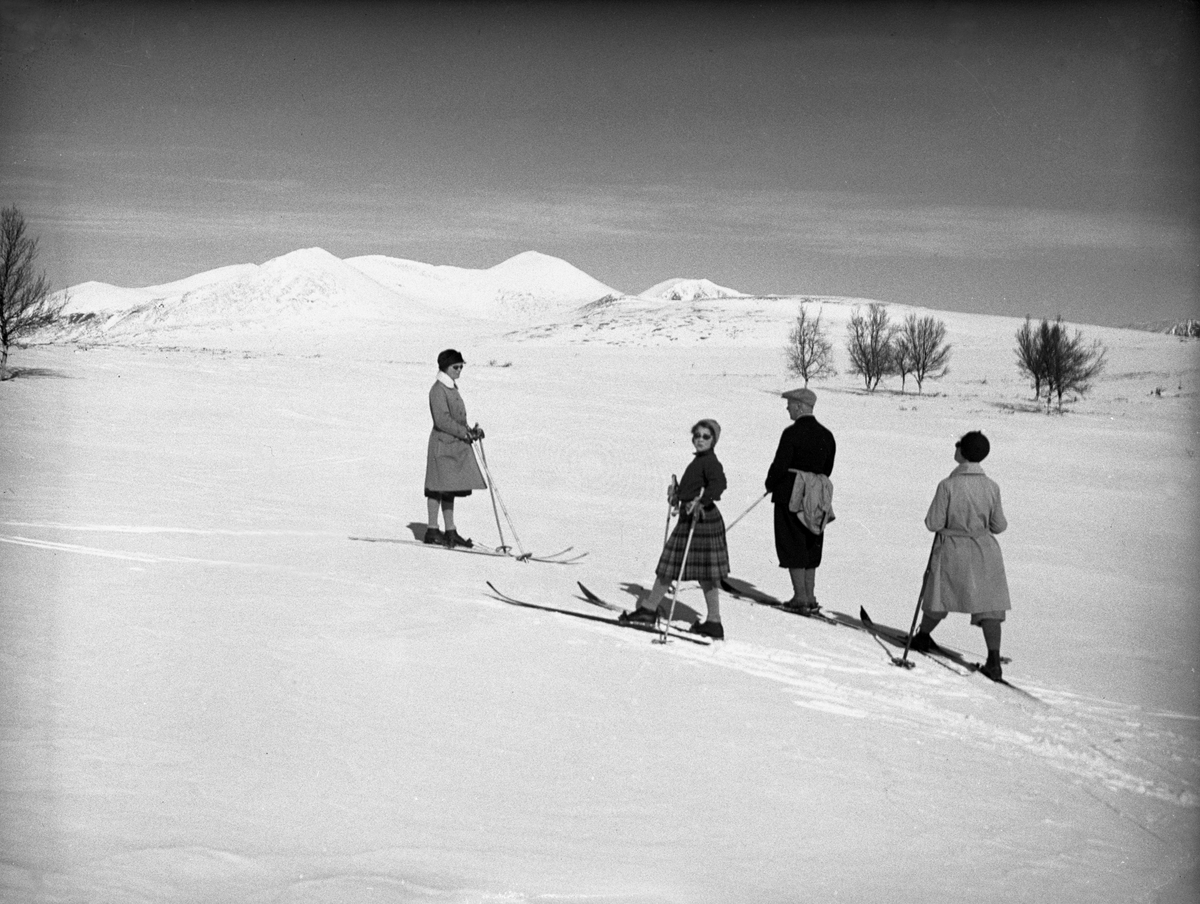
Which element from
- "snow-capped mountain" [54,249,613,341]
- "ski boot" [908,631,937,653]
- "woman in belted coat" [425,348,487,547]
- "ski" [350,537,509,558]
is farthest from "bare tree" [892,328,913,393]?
"snow-capped mountain" [54,249,613,341]

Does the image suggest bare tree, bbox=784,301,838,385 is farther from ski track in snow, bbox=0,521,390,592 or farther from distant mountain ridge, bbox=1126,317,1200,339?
ski track in snow, bbox=0,521,390,592

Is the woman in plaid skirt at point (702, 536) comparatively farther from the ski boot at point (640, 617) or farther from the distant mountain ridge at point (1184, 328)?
the distant mountain ridge at point (1184, 328)

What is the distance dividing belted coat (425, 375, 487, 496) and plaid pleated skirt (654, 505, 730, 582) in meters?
2.72

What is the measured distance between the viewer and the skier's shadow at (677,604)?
26.8 feet

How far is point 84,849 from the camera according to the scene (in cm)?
369

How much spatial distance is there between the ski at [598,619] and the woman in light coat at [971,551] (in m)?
1.52

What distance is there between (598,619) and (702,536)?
90 centimetres

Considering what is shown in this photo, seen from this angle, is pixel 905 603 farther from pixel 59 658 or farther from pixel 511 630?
pixel 59 658

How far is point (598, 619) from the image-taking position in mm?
7594

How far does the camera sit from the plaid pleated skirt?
23.8 feet

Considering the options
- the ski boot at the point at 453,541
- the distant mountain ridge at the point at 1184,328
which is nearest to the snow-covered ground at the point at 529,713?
the ski boot at the point at 453,541

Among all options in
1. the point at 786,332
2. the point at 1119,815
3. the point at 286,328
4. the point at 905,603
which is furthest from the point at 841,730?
the point at 286,328

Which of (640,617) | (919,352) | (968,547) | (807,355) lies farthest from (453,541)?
(807,355)

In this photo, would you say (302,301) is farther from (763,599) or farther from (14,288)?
(763,599)
